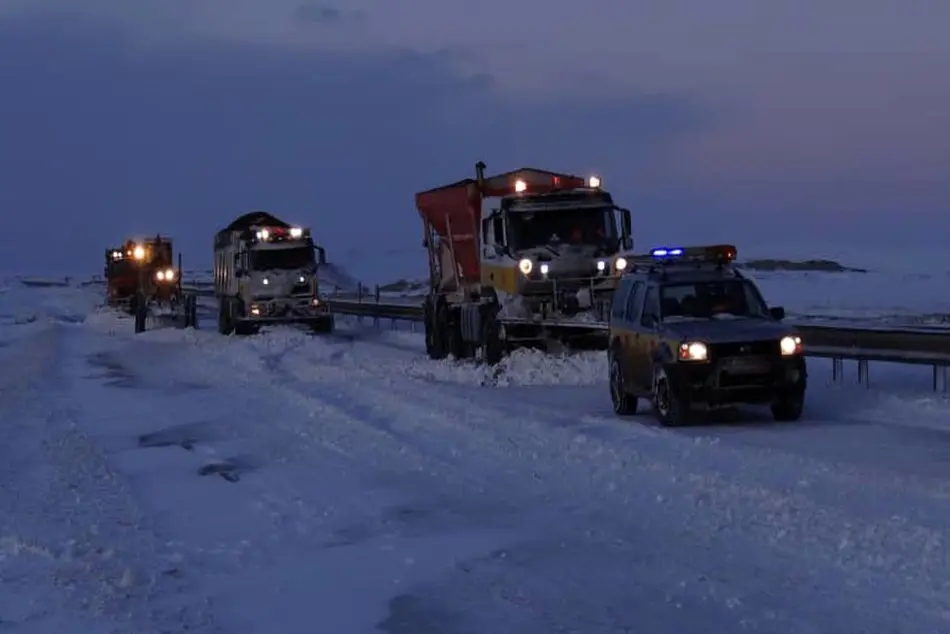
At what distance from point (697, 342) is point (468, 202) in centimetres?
1305

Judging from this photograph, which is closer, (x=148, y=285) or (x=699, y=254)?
(x=699, y=254)

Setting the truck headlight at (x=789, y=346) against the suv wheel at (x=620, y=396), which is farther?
the suv wheel at (x=620, y=396)

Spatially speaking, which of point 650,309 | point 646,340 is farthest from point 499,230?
point 646,340

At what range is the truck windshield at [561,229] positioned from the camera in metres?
25.6

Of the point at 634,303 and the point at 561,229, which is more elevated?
the point at 561,229

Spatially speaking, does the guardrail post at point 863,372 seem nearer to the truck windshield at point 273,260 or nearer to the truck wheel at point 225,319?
the truck windshield at point 273,260

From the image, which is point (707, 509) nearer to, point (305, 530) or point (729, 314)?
point (305, 530)

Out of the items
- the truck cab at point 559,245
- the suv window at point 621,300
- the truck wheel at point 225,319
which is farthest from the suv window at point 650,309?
the truck wheel at point 225,319

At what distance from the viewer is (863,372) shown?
2075cm

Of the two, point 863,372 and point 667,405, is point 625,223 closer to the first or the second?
point 863,372

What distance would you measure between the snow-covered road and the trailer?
27989mm

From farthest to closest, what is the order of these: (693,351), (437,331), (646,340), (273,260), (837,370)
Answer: (273,260)
(437,331)
(837,370)
(646,340)
(693,351)

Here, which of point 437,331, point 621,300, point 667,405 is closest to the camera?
point 667,405

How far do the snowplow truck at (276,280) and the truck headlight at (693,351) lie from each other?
25354mm
